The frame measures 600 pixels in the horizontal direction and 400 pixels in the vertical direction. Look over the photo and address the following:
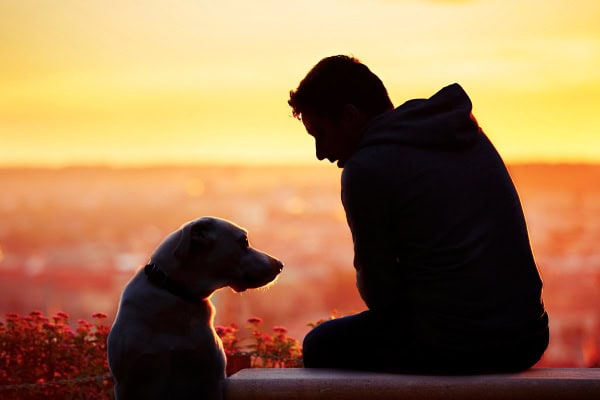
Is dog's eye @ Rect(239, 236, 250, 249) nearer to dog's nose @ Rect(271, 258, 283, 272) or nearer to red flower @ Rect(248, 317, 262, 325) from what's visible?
dog's nose @ Rect(271, 258, 283, 272)

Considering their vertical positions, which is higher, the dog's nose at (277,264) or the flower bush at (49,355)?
the dog's nose at (277,264)

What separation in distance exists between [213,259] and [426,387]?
1.13 metres

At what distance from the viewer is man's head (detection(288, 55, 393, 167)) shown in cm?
410

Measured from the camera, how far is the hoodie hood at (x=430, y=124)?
3932mm

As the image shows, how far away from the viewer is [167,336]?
Answer: 4.00 metres

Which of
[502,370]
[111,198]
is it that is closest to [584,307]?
[502,370]

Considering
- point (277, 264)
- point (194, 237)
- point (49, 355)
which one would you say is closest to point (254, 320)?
point (49, 355)

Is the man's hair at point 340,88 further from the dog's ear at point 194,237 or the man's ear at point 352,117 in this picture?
the dog's ear at point 194,237

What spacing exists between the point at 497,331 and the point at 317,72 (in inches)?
53.4

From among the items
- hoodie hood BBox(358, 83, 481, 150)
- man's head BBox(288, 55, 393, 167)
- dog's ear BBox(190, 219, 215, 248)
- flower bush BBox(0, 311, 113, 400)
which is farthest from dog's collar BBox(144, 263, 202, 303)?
flower bush BBox(0, 311, 113, 400)

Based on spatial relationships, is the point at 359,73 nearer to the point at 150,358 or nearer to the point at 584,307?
the point at 150,358

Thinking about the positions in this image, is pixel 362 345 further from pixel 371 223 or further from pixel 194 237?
pixel 194 237

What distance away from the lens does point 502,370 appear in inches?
159

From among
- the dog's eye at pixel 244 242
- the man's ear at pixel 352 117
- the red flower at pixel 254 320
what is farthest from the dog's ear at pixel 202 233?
the red flower at pixel 254 320
